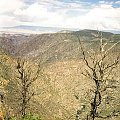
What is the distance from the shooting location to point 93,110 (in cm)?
2023

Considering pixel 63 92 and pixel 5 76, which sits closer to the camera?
pixel 5 76

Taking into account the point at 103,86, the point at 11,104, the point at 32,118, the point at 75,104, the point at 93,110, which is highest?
the point at 103,86

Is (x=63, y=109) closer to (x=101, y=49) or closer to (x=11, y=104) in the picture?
(x=11, y=104)

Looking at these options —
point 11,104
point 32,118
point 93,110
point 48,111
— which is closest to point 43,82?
point 48,111

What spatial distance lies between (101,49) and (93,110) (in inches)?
168

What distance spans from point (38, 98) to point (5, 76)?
21007 mm

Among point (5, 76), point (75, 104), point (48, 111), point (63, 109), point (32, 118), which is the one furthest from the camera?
point (75, 104)

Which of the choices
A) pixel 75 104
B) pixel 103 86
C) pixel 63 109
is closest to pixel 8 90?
pixel 63 109

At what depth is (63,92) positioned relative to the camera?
199 m

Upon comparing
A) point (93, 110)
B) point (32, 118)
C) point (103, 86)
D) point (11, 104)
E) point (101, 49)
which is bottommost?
point (11, 104)

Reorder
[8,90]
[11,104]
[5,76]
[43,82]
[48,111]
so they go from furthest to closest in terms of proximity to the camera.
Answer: [43,82], [5,76], [48,111], [8,90], [11,104]

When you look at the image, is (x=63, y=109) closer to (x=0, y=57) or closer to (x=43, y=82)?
(x=43, y=82)

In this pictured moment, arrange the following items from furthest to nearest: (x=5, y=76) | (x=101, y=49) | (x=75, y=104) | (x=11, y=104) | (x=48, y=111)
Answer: (x=75, y=104), (x=5, y=76), (x=48, y=111), (x=11, y=104), (x=101, y=49)

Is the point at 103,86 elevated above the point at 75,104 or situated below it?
above
